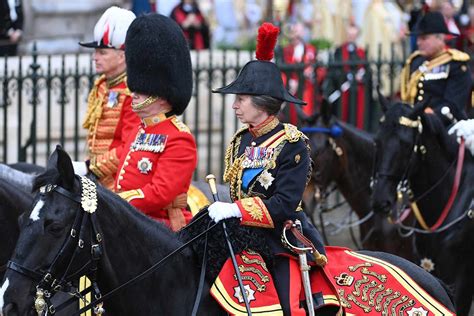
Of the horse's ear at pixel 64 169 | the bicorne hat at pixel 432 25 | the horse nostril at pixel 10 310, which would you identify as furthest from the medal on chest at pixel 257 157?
the bicorne hat at pixel 432 25

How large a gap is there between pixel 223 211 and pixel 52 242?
82cm

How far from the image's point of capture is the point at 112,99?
820cm

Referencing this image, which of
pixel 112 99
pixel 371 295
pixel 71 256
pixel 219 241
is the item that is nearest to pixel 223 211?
pixel 219 241

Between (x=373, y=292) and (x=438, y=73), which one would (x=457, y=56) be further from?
(x=373, y=292)

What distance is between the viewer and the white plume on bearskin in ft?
26.8

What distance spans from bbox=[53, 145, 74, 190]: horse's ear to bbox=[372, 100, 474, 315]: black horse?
149 inches

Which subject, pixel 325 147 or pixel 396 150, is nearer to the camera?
pixel 396 150

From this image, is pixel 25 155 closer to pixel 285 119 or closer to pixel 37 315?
pixel 285 119

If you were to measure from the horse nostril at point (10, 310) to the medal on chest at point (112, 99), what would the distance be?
119 inches

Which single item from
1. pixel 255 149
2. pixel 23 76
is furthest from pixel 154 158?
pixel 23 76

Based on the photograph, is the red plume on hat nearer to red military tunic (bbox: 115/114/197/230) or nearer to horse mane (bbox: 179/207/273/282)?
horse mane (bbox: 179/207/273/282)

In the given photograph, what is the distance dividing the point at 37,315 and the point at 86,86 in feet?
22.1

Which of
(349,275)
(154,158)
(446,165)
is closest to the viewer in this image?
(349,275)

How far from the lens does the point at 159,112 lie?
7.13m
